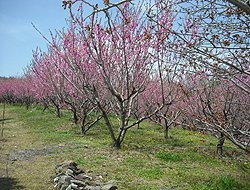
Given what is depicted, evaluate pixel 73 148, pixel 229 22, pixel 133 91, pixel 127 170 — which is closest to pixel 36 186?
pixel 127 170

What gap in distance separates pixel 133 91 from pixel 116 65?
1.38 m

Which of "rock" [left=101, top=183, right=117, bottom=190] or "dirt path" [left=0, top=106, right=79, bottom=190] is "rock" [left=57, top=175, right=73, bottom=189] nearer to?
"dirt path" [left=0, top=106, right=79, bottom=190]

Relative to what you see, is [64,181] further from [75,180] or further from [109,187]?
[109,187]

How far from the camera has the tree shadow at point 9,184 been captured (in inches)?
283

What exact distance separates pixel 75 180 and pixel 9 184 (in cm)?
193

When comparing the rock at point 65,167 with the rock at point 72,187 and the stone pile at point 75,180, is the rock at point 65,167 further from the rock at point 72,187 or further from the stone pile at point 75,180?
the rock at point 72,187

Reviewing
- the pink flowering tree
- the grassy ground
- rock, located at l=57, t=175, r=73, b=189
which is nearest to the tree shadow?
the grassy ground

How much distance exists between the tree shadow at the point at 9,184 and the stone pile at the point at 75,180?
2.97ft

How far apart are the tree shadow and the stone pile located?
2.97 feet

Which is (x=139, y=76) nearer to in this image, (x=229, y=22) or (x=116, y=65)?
(x=116, y=65)

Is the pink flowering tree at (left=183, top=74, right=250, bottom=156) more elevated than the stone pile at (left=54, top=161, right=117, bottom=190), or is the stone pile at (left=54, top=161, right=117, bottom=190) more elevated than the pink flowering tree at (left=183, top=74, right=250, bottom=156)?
the pink flowering tree at (left=183, top=74, right=250, bottom=156)

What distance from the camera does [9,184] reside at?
7.43 metres

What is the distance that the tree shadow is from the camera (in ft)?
23.6

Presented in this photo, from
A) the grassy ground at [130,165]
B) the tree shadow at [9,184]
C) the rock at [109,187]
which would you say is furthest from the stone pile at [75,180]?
the tree shadow at [9,184]
